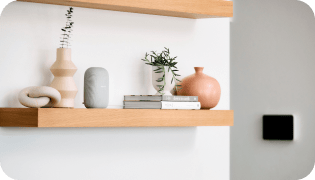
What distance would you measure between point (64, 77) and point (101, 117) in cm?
23

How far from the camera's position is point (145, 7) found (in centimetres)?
161

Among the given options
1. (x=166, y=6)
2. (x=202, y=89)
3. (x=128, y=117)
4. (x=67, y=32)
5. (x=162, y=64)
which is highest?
(x=166, y=6)

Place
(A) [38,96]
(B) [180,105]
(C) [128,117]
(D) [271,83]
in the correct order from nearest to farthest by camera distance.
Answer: (A) [38,96], (C) [128,117], (B) [180,105], (D) [271,83]

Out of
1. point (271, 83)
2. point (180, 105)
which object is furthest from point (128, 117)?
point (271, 83)

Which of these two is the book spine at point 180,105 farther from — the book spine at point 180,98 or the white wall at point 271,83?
the white wall at point 271,83

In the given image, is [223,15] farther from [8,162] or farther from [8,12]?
[8,162]

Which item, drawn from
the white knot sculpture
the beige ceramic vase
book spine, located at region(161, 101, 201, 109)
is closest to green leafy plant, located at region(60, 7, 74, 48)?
the beige ceramic vase

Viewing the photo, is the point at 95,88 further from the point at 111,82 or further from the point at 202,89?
the point at 202,89

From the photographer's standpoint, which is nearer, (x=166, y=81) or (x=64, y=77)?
(x=64, y=77)

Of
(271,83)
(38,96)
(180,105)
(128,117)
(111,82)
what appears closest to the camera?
(38,96)

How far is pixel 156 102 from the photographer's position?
1.59m

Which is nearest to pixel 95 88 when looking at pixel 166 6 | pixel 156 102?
pixel 156 102

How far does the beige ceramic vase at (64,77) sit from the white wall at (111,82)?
108mm

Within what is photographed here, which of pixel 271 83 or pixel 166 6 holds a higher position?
pixel 166 6
